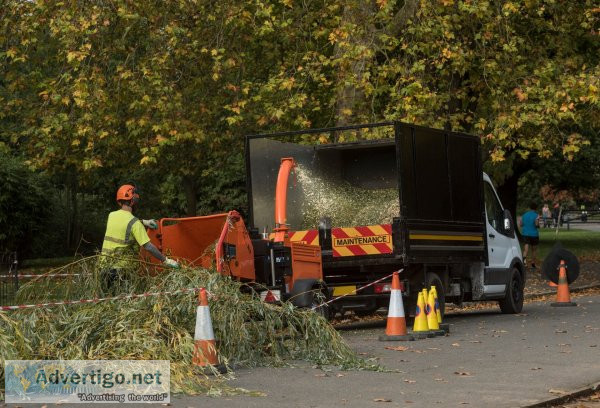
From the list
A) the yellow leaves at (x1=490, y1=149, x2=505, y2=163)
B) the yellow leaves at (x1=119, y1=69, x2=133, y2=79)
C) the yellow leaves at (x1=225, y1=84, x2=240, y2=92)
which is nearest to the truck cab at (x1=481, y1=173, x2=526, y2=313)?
the yellow leaves at (x1=490, y1=149, x2=505, y2=163)

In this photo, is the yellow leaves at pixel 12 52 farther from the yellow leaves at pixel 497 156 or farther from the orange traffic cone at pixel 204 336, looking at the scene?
the orange traffic cone at pixel 204 336

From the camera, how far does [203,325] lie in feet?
38.1

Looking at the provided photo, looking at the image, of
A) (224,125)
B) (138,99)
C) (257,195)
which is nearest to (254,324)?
(257,195)

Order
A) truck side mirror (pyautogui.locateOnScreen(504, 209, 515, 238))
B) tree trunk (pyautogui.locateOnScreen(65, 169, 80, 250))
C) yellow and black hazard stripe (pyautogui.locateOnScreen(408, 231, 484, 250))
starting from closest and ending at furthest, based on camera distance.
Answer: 1. yellow and black hazard stripe (pyautogui.locateOnScreen(408, 231, 484, 250))
2. truck side mirror (pyautogui.locateOnScreen(504, 209, 515, 238))
3. tree trunk (pyautogui.locateOnScreen(65, 169, 80, 250))

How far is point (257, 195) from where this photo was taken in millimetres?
18844

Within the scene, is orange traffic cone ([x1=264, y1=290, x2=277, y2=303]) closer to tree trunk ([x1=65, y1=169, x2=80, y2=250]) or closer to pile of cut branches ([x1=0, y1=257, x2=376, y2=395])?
pile of cut branches ([x1=0, y1=257, x2=376, y2=395])

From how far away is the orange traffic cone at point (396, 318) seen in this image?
50.2 feet

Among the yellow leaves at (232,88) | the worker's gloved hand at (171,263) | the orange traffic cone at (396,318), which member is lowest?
the orange traffic cone at (396,318)

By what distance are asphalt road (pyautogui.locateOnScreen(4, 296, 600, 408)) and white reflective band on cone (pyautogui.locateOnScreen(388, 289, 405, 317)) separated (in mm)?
423

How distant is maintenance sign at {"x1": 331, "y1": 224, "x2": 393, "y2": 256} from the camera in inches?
687

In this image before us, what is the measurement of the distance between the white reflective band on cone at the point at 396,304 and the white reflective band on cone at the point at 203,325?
13.7ft

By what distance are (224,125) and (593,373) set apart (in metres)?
17.7

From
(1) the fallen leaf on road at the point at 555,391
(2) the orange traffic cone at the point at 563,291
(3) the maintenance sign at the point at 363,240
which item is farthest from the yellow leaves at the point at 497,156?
(1) the fallen leaf on road at the point at 555,391

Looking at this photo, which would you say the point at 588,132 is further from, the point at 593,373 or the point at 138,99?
the point at 593,373
